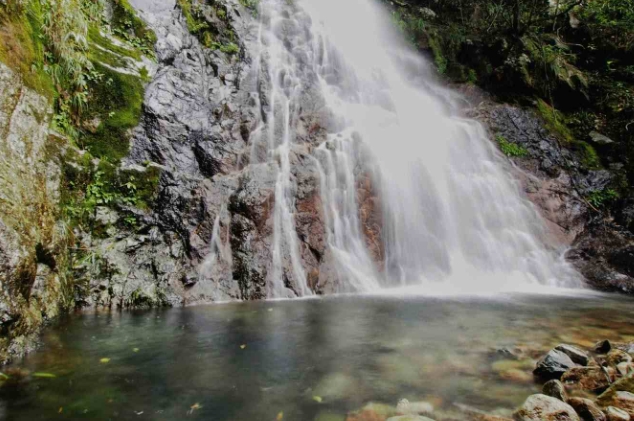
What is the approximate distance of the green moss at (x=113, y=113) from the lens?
8.01 meters

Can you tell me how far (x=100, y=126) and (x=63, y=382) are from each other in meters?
5.98

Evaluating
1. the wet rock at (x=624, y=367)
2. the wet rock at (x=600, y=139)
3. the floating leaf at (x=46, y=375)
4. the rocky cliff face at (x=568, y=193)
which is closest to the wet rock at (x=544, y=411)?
the wet rock at (x=624, y=367)

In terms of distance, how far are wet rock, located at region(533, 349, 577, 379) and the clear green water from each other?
0.59ft

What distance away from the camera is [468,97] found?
16219 mm

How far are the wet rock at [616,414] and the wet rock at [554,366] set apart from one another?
3.05ft

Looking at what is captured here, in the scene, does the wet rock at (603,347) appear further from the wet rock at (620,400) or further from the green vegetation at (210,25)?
the green vegetation at (210,25)

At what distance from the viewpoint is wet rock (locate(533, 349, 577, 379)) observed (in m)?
3.87

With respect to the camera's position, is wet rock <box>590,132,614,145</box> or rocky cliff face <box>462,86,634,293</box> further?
wet rock <box>590,132,614,145</box>

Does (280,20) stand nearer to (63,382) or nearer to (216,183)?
(216,183)

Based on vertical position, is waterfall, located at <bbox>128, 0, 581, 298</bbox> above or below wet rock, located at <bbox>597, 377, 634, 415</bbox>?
above

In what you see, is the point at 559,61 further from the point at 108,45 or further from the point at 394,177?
the point at 108,45

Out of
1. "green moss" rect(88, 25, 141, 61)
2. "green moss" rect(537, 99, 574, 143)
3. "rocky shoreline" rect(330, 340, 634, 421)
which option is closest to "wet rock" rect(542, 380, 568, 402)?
"rocky shoreline" rect(330, 340, 634, 421)

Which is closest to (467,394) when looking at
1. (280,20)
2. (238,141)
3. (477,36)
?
(238,141)

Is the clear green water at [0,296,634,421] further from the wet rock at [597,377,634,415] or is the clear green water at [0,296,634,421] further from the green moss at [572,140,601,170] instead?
the green moss at [572,140,601,170]
